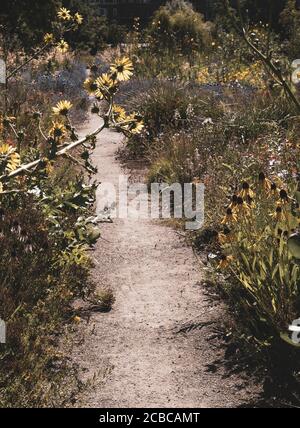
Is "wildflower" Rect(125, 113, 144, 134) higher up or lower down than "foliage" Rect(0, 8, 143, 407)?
higher up

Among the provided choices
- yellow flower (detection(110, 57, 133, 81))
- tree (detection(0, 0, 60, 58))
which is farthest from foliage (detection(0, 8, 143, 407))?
tree (detection(0, 0, 60, 58))

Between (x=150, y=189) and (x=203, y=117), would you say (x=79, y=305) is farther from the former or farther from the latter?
(x=203, y=117)

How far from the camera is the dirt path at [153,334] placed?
3.73 m

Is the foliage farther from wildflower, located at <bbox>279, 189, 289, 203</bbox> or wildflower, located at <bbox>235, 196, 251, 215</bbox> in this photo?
wildflower, located at <bbox>279, 189, 289, 203</bbox>

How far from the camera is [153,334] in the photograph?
14.5 ft

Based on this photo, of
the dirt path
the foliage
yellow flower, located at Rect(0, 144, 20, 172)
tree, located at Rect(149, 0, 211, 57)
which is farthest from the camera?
tree, located at Rect(149, 0, 211, 57)

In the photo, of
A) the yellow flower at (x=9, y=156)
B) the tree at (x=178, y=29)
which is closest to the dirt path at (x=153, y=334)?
the yellow flower at (x=9, y=156)

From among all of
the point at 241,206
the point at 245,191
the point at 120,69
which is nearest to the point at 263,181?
the point at 245,191

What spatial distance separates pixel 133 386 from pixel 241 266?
1.04m

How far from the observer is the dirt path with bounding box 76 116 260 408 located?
12.2 feet

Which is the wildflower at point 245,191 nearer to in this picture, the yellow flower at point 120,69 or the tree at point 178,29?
the yellow flower at point 120,69

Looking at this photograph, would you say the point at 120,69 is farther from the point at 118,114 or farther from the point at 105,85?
the point at 118,114
